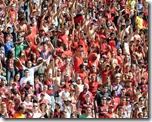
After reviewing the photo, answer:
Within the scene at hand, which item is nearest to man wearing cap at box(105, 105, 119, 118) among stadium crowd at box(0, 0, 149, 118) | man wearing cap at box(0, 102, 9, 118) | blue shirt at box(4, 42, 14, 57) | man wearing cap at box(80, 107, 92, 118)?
stadium crowd at box(0, 0, 149, 118)

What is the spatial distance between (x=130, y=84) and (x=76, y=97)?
0.49 m

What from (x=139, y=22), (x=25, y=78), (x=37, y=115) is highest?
(x=139, y=22)

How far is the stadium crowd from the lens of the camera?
592cm

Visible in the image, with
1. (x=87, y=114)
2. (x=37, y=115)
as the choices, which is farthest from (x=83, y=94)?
(x=37, y=115)

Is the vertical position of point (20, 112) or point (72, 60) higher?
point (72, 60)

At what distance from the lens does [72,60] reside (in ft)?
19.5

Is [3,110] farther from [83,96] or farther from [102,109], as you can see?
[102,109]

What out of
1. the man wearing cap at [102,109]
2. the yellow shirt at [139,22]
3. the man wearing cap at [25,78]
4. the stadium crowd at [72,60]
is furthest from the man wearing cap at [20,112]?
the yellow shirt at [139,22]

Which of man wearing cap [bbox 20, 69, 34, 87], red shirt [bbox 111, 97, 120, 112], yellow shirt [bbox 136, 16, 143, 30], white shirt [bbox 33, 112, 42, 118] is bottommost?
white shirt [bbox 33, 112, 42, 118]

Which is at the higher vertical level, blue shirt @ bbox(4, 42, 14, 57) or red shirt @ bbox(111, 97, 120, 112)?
blue shirt @ bbox(4, 42, 14, 57)

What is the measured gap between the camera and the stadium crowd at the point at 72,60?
19.4 ft

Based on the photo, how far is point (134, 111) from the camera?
19.6 feet

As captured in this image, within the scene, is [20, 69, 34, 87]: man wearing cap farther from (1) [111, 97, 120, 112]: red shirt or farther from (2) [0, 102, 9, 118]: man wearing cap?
(1) [111, 97, 120, 112]: red shirt

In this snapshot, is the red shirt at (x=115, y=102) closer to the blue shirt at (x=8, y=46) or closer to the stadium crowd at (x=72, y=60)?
the stadium crowd at (x=72, y=60)
